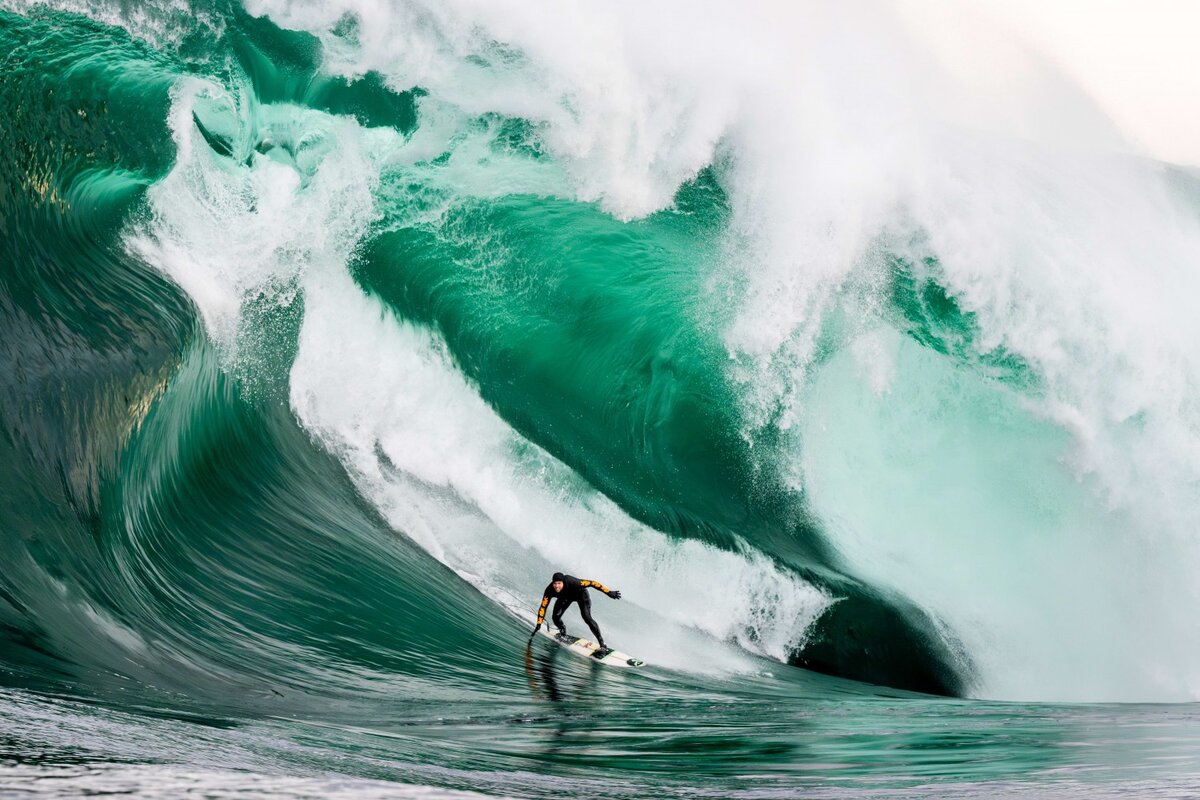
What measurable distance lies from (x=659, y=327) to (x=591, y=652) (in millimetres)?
4658

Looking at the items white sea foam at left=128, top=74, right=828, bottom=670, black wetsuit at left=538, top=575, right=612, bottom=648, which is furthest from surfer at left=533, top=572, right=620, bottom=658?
white sea foam at left=128, top=74, right=828, bottom=670

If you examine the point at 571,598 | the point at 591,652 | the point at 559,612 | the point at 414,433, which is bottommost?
the point at 591,652

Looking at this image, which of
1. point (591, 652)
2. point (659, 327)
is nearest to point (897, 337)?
point (659, 327)

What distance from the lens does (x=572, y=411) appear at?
38.3 feet

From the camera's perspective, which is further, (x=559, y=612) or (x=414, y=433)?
(x=414, y=433)

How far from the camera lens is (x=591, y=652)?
891 centimetres

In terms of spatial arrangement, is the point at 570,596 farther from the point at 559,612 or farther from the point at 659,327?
the point at 659,327

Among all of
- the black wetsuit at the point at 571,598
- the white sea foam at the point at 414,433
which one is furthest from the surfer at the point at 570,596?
the white sea foam at the point at 414,433

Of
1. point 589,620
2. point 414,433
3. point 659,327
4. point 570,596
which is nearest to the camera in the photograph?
point 589,620

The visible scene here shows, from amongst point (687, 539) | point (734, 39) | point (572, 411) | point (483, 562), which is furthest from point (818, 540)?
point (734, 39)

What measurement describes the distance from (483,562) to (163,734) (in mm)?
6504

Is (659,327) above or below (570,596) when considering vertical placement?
above

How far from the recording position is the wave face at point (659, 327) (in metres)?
10.2

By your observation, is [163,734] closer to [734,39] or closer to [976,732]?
[976,732]
